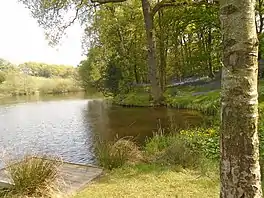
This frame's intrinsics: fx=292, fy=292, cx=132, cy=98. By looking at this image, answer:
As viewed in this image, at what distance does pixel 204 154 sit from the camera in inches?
221

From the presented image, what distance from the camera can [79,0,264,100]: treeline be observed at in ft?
63.4

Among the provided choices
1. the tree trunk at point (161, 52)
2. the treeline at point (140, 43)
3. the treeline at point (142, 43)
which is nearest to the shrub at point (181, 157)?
the treeline at point (142, 43)

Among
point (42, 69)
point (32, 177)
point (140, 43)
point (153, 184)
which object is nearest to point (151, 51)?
point (140, 43)

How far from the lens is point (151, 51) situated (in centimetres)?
1574

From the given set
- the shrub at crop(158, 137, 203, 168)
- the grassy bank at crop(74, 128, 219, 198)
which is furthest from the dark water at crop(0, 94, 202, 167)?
the shrub at crop(158, 137, 203, 168)

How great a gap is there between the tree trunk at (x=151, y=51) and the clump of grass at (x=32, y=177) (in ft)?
40.3

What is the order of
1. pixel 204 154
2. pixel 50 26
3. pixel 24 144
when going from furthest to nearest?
1. pixel 50 26
2. pixel 24 144
3. pixel 204 154

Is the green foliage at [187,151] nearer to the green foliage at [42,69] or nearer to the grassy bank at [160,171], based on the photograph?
the grassy bank at [160,171]

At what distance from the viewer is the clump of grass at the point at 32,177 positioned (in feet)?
12.8

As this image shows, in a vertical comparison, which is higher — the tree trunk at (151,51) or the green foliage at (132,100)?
the tree trunk at (151,51)

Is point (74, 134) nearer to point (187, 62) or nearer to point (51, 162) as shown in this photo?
point (51, 162)

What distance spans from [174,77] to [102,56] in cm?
904

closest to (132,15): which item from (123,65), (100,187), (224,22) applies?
(123,65)

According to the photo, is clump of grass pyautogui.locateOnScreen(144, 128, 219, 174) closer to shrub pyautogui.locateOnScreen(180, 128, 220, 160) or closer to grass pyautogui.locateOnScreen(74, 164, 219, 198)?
shrub pyautogui.locateOnScreen(180, 128, 220, 160)
